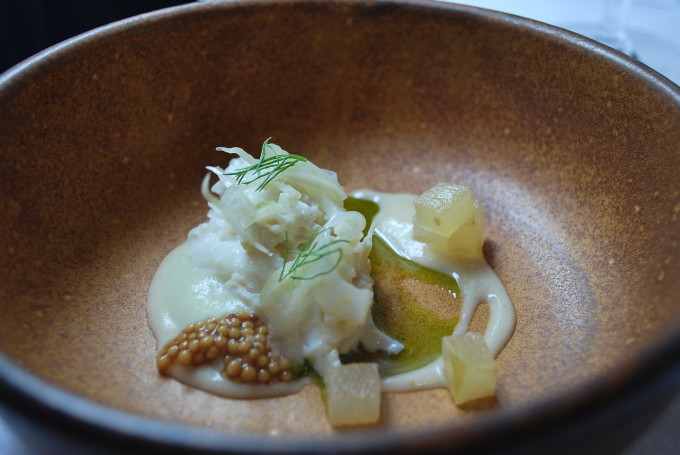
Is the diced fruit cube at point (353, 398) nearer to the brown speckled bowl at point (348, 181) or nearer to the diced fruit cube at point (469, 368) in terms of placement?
the brown speckled bowl at point (348, 181)

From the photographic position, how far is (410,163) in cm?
246

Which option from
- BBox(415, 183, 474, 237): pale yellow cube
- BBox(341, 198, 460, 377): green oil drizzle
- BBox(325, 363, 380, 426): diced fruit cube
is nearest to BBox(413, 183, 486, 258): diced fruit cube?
BBox(415, 183, 474, 237): pale yellow cube

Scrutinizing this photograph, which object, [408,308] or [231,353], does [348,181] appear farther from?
[231,353]

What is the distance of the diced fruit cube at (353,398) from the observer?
57.4 inches

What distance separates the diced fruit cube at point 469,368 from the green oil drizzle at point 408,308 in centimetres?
15

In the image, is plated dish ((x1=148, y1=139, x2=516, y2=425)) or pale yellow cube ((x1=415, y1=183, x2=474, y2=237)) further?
pale yellow cube ((x1=415, y1=183, x2=474, y2=237))

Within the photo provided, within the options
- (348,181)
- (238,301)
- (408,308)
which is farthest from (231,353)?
(348,181)

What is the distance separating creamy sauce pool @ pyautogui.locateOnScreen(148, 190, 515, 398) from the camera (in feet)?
5.26

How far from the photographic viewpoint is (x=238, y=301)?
5.82 ft

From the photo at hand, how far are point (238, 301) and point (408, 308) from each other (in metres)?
0.51

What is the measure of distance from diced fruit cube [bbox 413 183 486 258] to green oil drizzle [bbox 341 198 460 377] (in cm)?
11

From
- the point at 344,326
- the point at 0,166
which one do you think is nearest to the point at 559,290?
the point at 344,326

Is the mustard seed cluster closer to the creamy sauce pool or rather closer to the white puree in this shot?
the creamy sauce pool

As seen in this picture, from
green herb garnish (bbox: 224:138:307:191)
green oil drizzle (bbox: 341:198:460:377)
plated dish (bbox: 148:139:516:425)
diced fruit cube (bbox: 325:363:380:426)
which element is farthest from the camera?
green herb garnish (bbox: 224:138:307:191)
